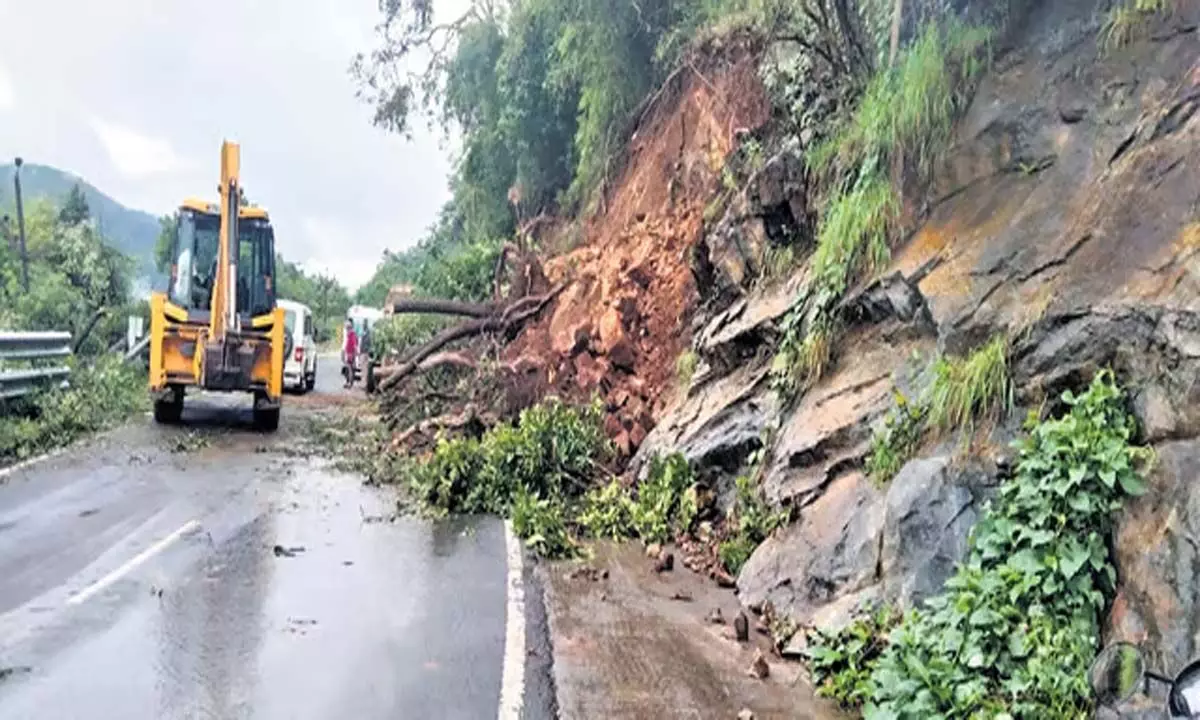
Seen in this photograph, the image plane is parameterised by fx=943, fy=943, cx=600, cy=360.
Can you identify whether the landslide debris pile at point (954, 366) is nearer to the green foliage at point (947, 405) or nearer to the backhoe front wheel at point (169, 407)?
the green foliage at point (947, 405)

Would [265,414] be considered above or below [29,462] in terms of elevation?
above

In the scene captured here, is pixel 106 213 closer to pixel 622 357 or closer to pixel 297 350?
pixel 297 350

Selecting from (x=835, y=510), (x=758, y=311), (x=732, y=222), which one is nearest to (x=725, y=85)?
(x=732, y=222)

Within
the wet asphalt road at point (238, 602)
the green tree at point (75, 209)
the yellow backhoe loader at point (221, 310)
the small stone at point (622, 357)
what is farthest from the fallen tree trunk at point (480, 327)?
the green tree at point (75, 209)

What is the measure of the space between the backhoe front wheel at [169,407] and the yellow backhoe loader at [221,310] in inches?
0.7

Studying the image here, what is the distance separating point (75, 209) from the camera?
1678 inches

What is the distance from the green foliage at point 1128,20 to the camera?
6.89m

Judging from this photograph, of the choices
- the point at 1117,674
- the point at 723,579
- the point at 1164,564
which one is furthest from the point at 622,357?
the point at 1117,674

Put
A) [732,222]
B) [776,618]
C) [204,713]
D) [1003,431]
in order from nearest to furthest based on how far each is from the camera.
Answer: [204,713] → [1003,431] → [776,618] → [732,222]

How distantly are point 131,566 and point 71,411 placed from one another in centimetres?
805

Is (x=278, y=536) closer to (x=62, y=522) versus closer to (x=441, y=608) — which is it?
(x=62, y=522)

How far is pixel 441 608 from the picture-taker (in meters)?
7.36

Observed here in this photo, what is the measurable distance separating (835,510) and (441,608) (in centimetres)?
318

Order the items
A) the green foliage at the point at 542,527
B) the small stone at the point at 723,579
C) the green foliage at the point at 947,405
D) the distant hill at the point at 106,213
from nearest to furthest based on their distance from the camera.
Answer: the green foliage at the point at 947,405, the small stone at the point at 723,579, the green foliage at the point at 542,527, the distant hill at the point at 106,213
